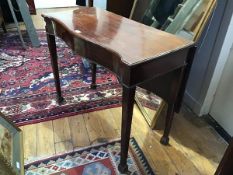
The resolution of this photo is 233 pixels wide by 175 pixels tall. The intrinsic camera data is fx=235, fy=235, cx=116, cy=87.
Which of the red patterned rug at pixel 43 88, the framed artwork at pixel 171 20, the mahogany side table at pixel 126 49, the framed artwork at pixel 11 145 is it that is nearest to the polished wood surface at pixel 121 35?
the mahogany side table at pixel 126 49

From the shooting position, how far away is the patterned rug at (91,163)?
1.38 metres

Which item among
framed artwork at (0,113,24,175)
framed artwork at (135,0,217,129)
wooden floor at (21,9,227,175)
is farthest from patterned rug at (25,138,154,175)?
framed artwork at (135,0,217,129)

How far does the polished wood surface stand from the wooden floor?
73 centimetres

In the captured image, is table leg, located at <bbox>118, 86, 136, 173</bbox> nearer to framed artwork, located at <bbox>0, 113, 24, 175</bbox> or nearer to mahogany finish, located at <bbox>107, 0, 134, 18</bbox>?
framed artwork, located at <bbox>0, 113, 24, 175</bbox>

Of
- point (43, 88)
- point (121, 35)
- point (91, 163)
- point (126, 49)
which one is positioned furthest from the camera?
point (43, 88)

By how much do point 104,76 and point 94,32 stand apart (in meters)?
1.09

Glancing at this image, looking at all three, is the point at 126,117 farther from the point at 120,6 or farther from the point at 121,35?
the point at 120,6

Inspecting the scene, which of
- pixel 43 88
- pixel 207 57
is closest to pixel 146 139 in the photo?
pixel 207 57

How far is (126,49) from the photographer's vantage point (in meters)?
1.10

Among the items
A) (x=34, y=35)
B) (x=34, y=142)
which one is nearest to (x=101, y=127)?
(x=34, y=142)

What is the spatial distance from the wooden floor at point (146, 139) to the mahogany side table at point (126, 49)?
17 cm

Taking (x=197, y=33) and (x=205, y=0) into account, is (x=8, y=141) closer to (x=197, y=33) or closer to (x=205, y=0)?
(x=197, y=33)

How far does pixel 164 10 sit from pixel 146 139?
962 mm

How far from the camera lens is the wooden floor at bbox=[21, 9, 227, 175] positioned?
1466 mm
